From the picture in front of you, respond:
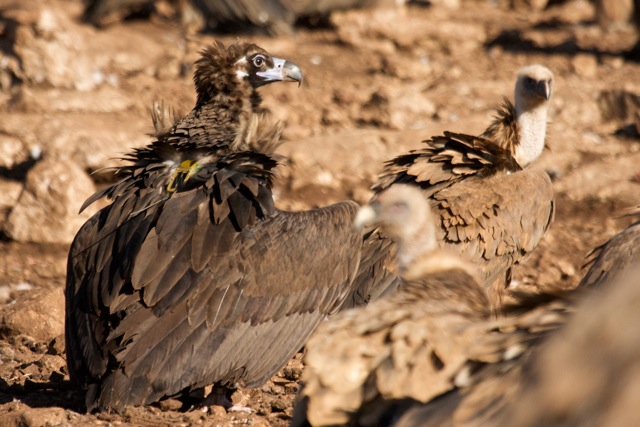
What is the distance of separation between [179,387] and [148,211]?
849 mm

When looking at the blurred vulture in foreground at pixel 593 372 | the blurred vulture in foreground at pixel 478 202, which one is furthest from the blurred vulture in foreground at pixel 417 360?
the blurred vulture in foreground at pixel 478 202

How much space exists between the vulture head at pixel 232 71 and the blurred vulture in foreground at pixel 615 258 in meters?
2.12

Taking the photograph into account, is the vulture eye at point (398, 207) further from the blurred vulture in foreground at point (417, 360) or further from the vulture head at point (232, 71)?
the vulture head at point (232, 71)

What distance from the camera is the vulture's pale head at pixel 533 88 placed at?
6.58m

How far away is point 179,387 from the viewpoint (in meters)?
4.68

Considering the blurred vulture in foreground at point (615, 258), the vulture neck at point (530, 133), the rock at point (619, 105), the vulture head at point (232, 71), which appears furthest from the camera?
the rock at point (619, 105)

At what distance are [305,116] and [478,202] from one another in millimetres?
5200

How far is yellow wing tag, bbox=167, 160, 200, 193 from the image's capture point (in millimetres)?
5096

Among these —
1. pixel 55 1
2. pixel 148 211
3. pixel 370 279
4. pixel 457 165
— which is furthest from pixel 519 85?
pixel 55 1

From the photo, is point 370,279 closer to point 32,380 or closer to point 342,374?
point 32,380

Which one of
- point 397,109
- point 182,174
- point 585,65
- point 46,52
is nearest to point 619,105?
point 585,65

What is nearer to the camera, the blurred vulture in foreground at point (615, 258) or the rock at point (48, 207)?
the blurred vulture in foreground at point (615, 258)

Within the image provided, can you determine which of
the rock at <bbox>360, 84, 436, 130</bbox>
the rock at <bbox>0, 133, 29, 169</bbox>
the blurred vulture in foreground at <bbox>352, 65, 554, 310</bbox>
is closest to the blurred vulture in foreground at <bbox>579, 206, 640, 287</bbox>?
the blurred vulture in foreground at <bbox>352, 65, 554, 310</bbox>

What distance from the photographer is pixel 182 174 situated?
17.0 feet
